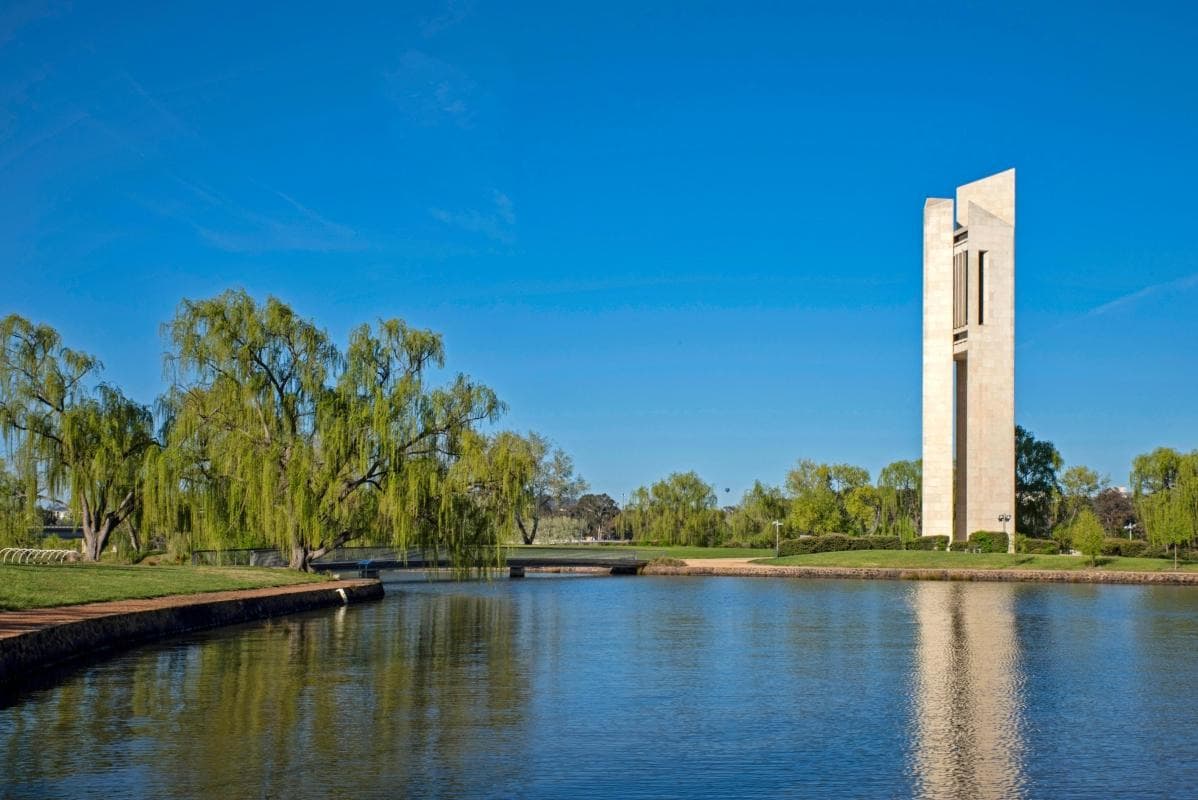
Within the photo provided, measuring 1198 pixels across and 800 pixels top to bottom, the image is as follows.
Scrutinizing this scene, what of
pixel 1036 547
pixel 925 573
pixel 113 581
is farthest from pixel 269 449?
pixel 1036 547

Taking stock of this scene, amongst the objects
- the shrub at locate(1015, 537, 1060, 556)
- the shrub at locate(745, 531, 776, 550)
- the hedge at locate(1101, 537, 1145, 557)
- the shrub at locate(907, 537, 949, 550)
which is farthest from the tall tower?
the shrub at locate(745, 531, 776, 550)

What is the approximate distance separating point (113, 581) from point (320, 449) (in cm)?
1059

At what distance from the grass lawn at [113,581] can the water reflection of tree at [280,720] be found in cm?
283

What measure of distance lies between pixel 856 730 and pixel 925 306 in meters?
56.6

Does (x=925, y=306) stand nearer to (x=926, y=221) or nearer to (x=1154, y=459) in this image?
(x=926, y=221)

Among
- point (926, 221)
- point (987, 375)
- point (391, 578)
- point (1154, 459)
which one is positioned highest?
point (926, 221)

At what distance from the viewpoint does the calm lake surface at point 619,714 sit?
11531mm

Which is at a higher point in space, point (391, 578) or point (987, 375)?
point (987, 375)

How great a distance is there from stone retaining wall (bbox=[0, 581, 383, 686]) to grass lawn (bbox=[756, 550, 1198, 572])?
32.9 m

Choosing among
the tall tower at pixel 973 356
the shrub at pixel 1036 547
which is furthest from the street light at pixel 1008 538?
the tall tower at pixel 973 356

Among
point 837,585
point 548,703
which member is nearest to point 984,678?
point 548,703

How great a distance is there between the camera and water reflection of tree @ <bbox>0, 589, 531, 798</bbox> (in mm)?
11562

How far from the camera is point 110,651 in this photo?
69.5 feet

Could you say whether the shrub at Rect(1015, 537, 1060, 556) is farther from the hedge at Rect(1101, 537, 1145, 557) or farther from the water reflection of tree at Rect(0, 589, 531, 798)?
the water reflection of tree at Rect(0, 589, 531, 798)
